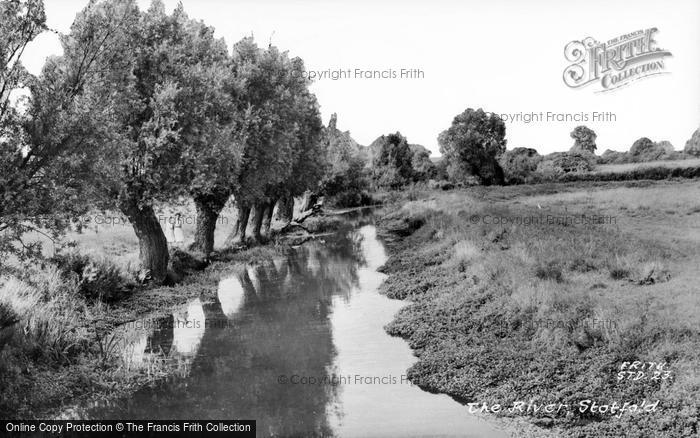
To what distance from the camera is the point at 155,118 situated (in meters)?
23.9

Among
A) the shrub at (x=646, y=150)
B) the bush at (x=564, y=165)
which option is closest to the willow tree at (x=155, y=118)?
the shrub at (x=646, y=150)

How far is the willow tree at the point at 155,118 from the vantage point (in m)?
22.9

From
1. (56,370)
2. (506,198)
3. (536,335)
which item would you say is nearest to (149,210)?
(56,370)

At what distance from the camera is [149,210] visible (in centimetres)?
2508

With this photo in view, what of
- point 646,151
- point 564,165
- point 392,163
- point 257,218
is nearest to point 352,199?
point 392,163

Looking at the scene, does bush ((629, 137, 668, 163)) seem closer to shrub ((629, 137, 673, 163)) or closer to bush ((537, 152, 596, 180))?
shrub ((629, 137, 673, 163))

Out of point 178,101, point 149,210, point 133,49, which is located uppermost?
point 133,49

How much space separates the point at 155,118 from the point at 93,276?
6.72m

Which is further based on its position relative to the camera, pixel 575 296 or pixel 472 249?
pixel 472 249

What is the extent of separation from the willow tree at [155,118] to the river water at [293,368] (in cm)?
446

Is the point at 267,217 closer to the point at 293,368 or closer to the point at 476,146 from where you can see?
the point at 293,368

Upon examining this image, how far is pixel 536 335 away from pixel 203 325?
1037 cm

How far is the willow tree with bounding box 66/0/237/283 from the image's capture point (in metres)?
22.9

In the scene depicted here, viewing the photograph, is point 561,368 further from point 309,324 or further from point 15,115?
point 15,115
